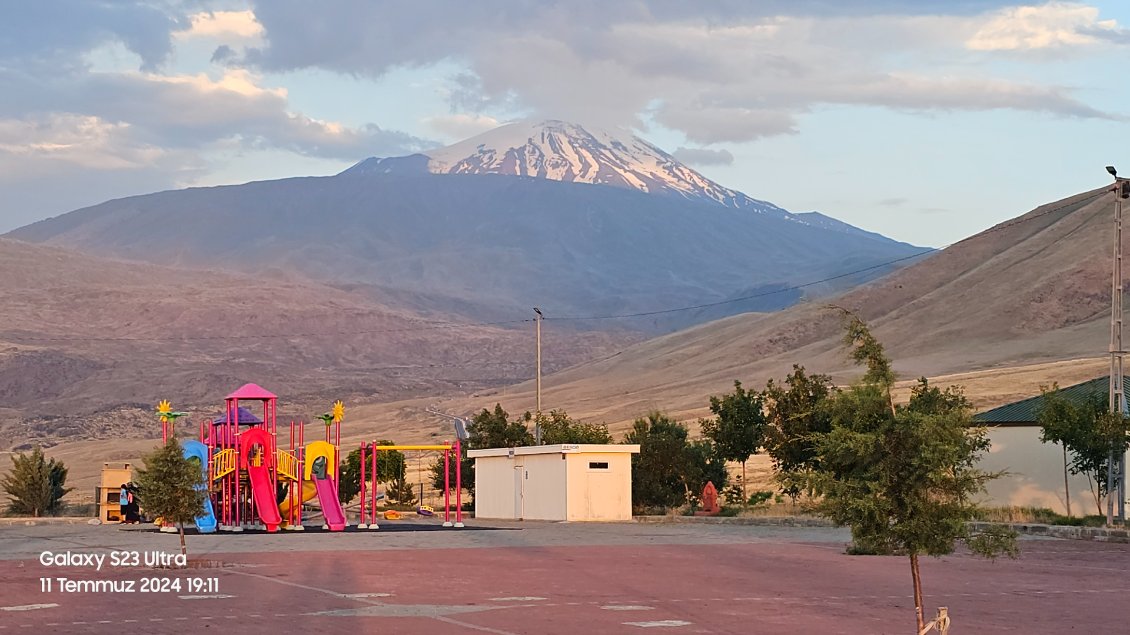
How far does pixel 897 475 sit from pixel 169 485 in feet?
52.9

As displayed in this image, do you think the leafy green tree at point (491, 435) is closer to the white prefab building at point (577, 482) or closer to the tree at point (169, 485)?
the white prefab building at point (577, 482)

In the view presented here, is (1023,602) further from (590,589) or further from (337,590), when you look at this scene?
(337,590)

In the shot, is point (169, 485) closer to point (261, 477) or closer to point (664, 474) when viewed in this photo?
point (261, 477)

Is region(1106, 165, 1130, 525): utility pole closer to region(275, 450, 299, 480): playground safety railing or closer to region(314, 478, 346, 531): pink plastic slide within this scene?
region(314, 478, 346, 531): pink plastic slide

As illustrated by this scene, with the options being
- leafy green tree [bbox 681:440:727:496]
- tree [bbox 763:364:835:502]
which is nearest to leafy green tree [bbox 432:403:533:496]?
leafy green tree [bbox 681:440:727:496]

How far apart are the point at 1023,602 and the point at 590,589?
6.50 meters

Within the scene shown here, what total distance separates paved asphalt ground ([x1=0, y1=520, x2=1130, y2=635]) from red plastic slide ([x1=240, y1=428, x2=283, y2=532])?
6679 millimetres

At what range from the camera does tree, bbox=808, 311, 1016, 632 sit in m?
13.8

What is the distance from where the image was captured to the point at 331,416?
4884 cm

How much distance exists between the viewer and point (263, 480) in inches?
1729

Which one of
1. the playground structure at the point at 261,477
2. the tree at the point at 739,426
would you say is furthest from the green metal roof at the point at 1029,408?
the playground structure at the point at 261,477

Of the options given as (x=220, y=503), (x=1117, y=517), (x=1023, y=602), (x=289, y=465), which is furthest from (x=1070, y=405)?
(x=220, y=503)

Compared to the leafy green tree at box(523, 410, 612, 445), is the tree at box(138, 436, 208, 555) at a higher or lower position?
lower

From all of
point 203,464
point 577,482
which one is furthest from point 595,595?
point 577,482
